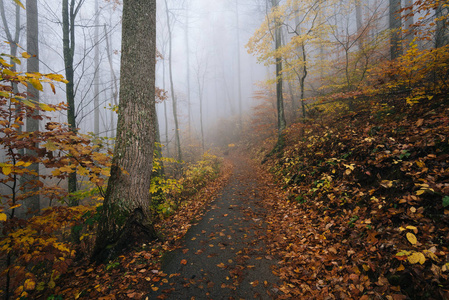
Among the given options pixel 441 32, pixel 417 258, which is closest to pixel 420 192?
pixel 417 258

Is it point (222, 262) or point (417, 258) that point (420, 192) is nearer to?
point (417, 258)

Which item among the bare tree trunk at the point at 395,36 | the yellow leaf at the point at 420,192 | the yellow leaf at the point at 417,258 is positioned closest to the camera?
the yellow leaf at the point at 417,258

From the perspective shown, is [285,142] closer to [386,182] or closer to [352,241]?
[386,182]

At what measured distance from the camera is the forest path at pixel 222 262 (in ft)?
8.30

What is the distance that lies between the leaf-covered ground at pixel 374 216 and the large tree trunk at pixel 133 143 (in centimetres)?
289

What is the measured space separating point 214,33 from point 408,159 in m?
39.5

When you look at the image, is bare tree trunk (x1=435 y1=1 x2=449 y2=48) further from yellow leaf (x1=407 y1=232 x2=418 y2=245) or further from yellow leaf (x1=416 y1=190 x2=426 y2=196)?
yellow leaf (x1=407 y1=232 x2=418 y2=245)

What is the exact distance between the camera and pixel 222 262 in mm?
3092

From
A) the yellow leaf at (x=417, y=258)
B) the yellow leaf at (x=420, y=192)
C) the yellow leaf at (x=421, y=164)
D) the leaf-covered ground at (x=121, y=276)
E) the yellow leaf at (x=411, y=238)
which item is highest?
the yellow leaf at (x=421, y=164)

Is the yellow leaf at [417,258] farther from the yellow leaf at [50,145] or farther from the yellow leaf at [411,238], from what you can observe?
the yellow leaf at [50,145]

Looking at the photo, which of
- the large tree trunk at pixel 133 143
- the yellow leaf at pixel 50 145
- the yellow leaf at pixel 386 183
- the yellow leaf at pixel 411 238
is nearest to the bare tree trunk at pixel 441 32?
the yellow leaf at pixel 386 183

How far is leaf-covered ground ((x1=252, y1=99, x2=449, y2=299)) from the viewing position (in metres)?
2.22

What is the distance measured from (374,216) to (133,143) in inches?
184

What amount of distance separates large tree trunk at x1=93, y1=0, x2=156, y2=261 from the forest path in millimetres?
1012
